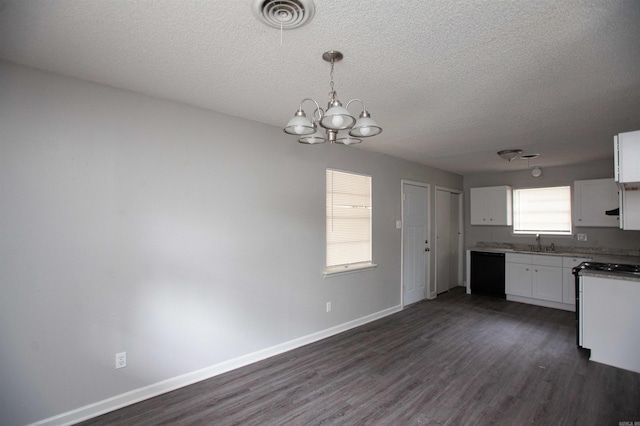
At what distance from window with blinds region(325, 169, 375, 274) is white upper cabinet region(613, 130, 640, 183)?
2.67 m

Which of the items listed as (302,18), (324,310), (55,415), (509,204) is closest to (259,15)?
(302,18)

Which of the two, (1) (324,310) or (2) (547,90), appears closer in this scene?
(2) (547,90)

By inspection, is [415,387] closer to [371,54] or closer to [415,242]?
[371,54]

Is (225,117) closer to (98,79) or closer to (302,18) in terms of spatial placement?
(98,79)

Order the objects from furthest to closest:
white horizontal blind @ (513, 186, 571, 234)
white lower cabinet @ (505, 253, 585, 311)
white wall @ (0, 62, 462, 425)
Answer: white horizontal blind @ (513, 186, 571, 234) < white lower cabinet @ (505, 253, 585, 311) < white wall @ (0, 62, 462, 425)

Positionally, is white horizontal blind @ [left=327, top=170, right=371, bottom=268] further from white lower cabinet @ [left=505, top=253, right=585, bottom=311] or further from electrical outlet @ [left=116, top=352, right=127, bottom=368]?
white lower cabinet @ [left=505, top=253, right=585, bottom=311]

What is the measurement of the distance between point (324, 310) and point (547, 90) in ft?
10.5

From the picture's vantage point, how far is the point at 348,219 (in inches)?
163

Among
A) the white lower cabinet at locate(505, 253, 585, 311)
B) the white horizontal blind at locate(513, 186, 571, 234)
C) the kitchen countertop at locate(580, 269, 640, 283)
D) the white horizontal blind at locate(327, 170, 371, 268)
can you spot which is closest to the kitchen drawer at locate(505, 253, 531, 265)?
the white lower cabinet at locate(505, 253, 585, 311)

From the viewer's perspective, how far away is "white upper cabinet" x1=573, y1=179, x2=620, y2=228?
187 inches

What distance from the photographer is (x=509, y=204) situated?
5969 millimetres

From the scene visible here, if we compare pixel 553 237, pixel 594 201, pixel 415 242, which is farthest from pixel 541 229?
pixel 415 242

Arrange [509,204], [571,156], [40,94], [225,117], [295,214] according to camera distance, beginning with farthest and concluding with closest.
Answer: [509,204]
[571,156]
[295,214]
[225,117]
[40,94]

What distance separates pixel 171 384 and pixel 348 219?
2708 mm
